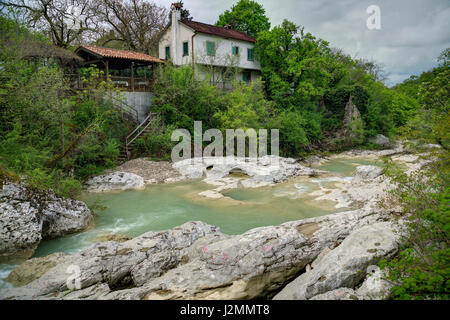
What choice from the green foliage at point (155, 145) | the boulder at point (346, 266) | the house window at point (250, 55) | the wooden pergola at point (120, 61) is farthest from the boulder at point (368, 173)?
the house window at point (250, 55)

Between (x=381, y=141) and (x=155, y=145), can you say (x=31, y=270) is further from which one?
(x=381, y=141)

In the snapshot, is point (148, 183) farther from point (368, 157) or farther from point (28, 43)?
point (368, 157)

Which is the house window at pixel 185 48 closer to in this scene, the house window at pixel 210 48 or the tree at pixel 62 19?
the house window at pixel 210 48

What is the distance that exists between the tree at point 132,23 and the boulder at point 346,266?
25289 mm

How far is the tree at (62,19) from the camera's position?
798 inches

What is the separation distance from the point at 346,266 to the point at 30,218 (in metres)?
6.99

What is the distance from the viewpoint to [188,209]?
10.6 meters

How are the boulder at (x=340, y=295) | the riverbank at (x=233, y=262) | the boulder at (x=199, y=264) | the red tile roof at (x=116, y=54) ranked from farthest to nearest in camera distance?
the red tile roof at (x=116, y=54), the boulder at (x=199, y=264), the riverbank at (x=233, y=262), the boulder at (x=340, y=295)

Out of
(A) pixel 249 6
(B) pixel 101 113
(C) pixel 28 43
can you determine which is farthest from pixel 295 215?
(A) pixel 249 6

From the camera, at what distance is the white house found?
23531 mm

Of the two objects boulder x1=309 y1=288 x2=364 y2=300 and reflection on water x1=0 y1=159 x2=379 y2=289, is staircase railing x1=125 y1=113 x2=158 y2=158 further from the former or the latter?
boulder x1=309 y1=288 x2=364 y2=300

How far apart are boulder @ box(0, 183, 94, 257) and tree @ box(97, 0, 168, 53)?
837 inches

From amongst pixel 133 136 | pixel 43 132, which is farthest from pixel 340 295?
pixel 133 136

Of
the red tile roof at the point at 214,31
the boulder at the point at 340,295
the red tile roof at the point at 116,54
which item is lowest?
the boulder at the point at 340,295
